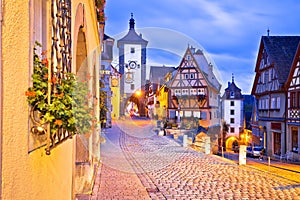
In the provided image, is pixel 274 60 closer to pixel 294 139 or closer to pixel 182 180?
pixel 294 139

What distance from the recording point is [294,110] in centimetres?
1800

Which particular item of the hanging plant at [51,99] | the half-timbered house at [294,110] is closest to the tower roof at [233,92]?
the half-timbered house at [294,110]

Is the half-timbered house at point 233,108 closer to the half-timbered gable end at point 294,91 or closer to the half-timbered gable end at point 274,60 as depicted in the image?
the half-timbered gable end at point 274,60

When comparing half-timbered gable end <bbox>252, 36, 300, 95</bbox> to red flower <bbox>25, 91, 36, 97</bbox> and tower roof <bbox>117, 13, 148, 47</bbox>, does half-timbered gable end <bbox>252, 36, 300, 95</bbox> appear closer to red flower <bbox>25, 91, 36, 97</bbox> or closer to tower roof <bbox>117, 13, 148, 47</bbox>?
red flower <bbox>25, 91, 36, 97</bbox>

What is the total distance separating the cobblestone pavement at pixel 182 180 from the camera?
648cm

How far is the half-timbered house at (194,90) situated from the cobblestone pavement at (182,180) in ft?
59.2

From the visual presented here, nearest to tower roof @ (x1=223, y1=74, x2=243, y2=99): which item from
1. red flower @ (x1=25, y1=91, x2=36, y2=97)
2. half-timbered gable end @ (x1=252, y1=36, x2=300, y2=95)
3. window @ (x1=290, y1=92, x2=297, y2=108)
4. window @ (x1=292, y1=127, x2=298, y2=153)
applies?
half-timbered gable end @ (x1=252, y1=36, x2=300, y2=95)

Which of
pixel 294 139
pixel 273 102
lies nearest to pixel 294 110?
pixel 294 139

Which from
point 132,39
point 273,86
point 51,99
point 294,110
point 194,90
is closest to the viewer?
point 51,99

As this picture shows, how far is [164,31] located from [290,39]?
15150 millimetres

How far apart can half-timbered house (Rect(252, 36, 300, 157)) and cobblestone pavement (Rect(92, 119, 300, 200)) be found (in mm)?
9642

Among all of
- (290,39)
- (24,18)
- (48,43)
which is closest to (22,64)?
(24,18)

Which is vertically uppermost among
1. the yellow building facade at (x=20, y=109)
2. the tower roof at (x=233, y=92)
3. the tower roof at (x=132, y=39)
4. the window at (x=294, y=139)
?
the tower roof at (x=132, y=39)

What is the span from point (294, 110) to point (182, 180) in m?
12.3
